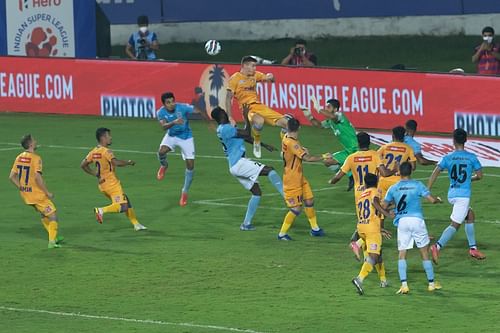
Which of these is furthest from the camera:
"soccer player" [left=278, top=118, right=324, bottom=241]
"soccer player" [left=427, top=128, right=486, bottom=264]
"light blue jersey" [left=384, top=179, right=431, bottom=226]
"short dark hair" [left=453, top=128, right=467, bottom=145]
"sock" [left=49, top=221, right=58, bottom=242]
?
"sock" [left=49, top=221, right=58, bottom=242]

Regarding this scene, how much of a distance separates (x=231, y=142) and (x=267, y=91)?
1334 cm

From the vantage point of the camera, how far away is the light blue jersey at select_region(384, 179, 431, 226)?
21.6 meters

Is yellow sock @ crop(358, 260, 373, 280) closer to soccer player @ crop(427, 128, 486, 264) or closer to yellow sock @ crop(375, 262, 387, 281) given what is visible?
yellow sock @ crop(375, 262, 387, 281)

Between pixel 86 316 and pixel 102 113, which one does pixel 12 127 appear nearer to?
pixel 102 113

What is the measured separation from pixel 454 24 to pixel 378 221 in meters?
27.4

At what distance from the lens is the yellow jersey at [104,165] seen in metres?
26.7

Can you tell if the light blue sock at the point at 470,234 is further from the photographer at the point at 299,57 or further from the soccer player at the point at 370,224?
the photographer at the point at 299,57

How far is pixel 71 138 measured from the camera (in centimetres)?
4047

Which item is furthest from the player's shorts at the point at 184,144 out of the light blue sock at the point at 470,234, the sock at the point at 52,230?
the light blue sock at the point at 470,234

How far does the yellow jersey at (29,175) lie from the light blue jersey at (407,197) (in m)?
6.85

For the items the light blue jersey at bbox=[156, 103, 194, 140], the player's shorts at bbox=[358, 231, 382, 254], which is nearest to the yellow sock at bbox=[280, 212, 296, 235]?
the player's shorts at bbox=[358, 231, 382, 254]

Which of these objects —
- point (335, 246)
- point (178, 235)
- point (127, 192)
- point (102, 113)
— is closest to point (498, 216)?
point (335, 246)

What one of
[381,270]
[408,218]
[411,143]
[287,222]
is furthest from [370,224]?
[287,222]

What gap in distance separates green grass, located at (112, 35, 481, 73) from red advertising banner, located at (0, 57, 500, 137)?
7.66 metres
